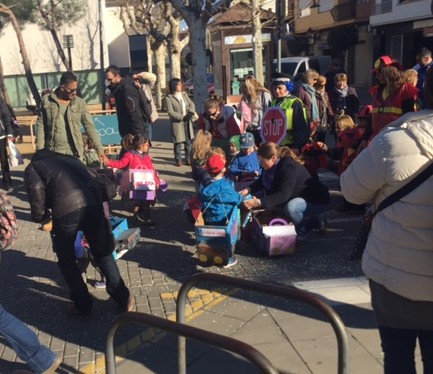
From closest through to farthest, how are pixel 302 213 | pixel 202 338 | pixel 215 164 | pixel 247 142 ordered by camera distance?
pixel 202 338, pixel 215 164, pixel 302 213, pixel 247 142

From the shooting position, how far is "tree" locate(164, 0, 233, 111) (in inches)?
400

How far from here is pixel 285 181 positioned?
5.35 m

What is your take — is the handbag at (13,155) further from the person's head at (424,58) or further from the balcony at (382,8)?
the balcony at (382,8)

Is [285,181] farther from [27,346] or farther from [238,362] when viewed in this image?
[27,346]

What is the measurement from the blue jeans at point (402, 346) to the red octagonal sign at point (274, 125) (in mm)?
4355

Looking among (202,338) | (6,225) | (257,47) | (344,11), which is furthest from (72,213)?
(344,11)

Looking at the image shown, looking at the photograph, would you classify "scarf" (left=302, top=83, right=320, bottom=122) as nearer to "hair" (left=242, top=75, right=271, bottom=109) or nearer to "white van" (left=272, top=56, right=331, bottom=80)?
"hair" (left=242, top=75, right=271, bottom=109)

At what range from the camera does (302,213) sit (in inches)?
217

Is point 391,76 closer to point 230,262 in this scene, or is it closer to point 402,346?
point 230,262

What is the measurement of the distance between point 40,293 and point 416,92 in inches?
165

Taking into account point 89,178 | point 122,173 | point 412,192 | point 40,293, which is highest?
point 412,192

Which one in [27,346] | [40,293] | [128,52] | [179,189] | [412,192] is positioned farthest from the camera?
[128,52]

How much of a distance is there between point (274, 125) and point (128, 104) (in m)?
2.53

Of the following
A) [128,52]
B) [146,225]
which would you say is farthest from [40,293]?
[128,52]
